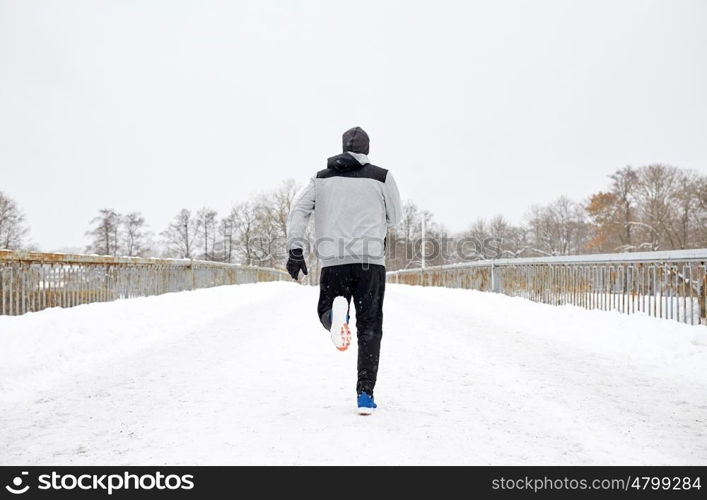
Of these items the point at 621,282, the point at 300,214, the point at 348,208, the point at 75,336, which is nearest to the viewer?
the point at 348,208

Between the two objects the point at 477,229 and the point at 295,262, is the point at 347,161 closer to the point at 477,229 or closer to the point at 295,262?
the point at 295,262

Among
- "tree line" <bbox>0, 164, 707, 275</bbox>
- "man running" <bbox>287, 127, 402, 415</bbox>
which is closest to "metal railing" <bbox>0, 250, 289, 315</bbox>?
"man running" <bbox>287, 127, 402, 415</bbox>

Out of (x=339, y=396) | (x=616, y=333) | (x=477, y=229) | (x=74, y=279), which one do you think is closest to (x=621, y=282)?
(x=616, y=333)

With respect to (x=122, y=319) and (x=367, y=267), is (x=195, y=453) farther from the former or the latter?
(x=122, y=319)

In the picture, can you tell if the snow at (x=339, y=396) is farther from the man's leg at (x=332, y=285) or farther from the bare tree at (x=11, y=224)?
the bare tree at (x=11, y=224)

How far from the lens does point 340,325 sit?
3.41 m

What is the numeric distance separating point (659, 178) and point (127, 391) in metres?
46.3

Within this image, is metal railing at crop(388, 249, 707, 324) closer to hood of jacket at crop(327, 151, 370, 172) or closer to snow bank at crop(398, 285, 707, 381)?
snow bank at crop(398, 285, 707, 381)

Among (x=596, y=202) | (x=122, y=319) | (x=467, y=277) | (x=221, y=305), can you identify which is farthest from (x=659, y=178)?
(x=122, y=319)

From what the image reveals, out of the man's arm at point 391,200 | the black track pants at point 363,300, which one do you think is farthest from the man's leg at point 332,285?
the man's arm at point 391,200

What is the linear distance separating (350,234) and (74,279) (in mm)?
6406

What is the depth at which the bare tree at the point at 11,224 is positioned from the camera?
41469 mm

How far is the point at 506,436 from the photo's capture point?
8.91ft

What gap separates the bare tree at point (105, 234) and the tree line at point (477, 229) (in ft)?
0.33
